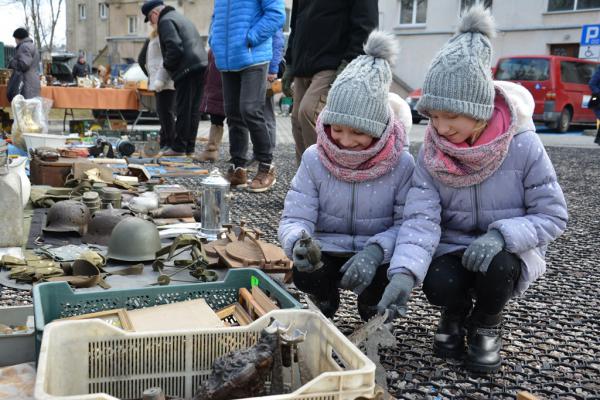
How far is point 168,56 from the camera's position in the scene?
7.21 m

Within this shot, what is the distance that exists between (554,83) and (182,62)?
1092 centimetres

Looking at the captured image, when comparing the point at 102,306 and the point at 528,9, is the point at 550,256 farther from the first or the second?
the point at 528,9

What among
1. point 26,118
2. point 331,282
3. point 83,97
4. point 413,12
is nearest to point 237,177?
point 26,118

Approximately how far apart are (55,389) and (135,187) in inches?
144

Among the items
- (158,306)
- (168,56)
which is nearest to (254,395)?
(158,306)

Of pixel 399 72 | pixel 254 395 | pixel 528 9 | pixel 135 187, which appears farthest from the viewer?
pixel 399 72

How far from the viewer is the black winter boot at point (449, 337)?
2281 mm

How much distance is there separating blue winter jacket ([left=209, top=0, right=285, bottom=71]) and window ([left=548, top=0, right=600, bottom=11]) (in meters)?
18.7

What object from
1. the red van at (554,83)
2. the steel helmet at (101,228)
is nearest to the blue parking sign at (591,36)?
the red van at (554,83)

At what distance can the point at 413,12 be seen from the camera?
25125 mm

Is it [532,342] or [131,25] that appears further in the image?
[131,25]

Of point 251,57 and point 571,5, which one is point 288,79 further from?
point 571,5

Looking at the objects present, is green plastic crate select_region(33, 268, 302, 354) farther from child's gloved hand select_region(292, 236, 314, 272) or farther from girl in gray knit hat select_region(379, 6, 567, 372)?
girl in gray knit hat select_region(379, 6, 567, 372)

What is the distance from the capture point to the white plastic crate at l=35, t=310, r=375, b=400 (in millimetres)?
1583
